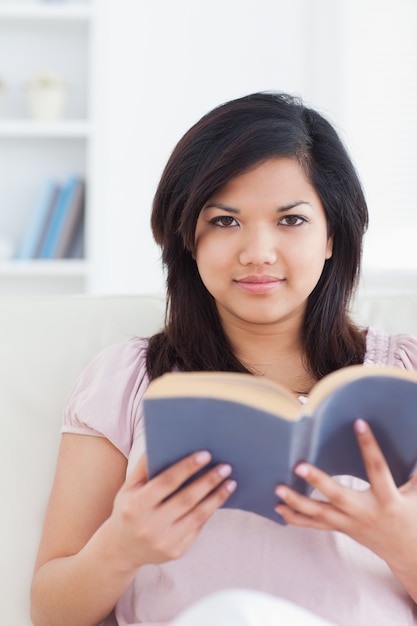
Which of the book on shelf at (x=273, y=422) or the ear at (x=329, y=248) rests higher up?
the ear at (x=329, y=248)

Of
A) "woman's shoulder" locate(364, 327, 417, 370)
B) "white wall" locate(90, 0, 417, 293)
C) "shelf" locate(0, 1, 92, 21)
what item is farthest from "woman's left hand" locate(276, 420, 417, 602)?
"shelf" locate(0, 1, 92, 21)

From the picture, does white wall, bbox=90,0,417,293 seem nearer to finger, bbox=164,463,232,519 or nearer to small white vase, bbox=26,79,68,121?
small white vase, bbox=26,79,68,121

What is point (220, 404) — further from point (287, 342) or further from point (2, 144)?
point (2, 144)

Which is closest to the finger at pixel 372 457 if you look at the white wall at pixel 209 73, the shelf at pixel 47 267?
the shelf at pixel 47 267

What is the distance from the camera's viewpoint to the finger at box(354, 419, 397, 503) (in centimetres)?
94

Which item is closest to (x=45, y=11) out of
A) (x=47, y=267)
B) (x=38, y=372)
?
(x=47, y=267)

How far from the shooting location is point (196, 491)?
93cm

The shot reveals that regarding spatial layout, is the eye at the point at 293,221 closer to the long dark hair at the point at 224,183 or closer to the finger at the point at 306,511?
the long dark hair at the point at 224,183

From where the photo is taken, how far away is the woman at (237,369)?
0.97 m

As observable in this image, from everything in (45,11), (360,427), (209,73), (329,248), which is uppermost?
(45,11)

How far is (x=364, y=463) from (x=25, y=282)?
275 cm

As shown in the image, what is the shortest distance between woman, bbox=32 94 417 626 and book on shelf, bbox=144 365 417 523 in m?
0.02

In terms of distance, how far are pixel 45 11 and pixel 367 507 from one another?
9.44 feet

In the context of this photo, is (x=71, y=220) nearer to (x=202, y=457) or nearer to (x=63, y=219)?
(x=63, y=219)
